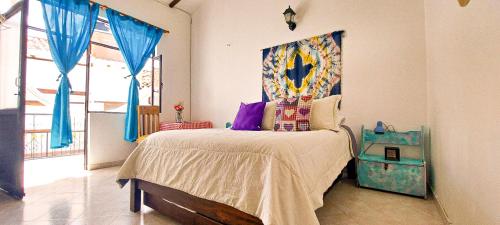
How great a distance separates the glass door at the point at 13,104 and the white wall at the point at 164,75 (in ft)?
3.31

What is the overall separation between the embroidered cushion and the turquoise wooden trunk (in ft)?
2.41

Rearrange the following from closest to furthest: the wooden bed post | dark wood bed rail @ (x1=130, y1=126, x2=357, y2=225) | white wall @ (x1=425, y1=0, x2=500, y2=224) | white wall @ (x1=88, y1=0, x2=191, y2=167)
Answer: white wall @ (x1=425, y1=0, x2=500, y2=224), dark wood bed rail @ (x1=130, y1=126, x2=357, y2=225), the wooden bed post, white wall @ (x1=88, y1=0, x2=191, y2=167)

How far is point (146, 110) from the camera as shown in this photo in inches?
142

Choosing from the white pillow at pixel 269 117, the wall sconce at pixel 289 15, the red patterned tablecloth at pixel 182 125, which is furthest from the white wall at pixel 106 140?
the wall sconce at pixel 289 15

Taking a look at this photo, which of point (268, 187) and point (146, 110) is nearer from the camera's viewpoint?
point (268, 187)

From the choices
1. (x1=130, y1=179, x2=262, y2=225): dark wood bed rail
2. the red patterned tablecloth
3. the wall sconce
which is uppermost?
the wall sconce

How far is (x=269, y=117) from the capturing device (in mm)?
2602

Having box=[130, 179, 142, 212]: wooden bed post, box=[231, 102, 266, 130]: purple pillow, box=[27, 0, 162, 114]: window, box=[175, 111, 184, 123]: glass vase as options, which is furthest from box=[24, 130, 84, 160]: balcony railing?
box=[231, 102, 266, 130]: purple pillow

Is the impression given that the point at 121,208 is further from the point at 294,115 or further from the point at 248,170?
the point at 294,115

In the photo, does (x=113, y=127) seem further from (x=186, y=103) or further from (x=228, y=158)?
(x=228, y=158)

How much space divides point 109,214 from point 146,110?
218 centimetres

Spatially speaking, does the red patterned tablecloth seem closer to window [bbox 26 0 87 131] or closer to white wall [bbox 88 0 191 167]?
white wall [bbox 88 0 191 167]

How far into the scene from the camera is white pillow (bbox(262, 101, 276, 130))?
101 inches

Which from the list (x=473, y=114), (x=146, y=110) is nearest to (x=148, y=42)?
(x=146, y=110)
